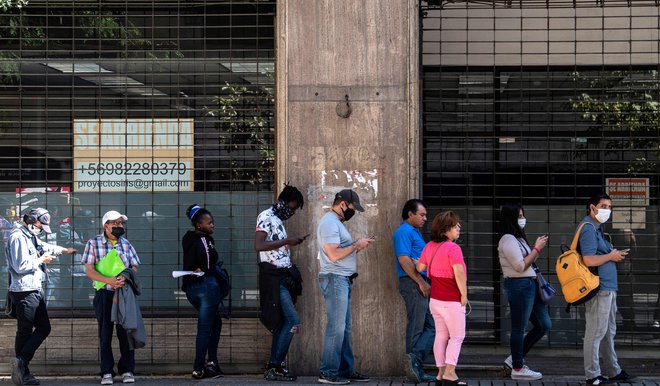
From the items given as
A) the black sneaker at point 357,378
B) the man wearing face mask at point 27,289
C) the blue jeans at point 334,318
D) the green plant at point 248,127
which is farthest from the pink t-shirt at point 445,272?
the man wearing face mask at point 27,289

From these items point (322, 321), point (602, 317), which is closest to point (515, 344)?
point (602, 317)

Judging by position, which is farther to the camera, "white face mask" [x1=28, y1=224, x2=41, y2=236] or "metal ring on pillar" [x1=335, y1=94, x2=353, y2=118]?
"metal ring on pillar" [x1=335, y1=94, x2=353, y2=118]

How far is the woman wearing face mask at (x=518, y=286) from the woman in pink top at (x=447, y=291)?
106cm

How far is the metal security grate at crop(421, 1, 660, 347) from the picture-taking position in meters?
11.0

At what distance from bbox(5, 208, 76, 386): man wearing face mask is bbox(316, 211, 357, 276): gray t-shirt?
8.98 ft

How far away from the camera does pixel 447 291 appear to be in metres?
8.75

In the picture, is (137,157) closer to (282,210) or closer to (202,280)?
(202,280)

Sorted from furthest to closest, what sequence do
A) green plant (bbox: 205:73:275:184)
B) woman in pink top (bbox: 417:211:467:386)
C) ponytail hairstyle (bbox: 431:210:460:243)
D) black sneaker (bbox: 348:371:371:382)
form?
green plant (bbox: 205:73:275:184) < black sneaker (bbox: 348:371:371:382) < ponytail hairstyle (bbox: 431:210:460:243) < woman in pink top (bbox: 417:211:467:386)

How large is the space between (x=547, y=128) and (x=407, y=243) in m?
2.52

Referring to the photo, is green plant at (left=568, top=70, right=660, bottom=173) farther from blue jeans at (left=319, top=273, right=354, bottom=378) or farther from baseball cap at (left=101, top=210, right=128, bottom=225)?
baseball cap at (left=101, top=210, right=128, bottom=225)

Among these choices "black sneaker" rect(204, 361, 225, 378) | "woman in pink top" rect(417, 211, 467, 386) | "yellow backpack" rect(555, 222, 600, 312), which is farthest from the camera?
"black sneaker" rect(204, 361, 225, 378)


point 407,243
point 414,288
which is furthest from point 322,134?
point 414,288

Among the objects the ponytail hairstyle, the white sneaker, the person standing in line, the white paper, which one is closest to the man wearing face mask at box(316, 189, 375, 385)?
the person standing in line

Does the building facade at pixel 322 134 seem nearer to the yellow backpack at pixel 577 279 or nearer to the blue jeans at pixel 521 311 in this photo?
the blue jeans at pixel 521 311
